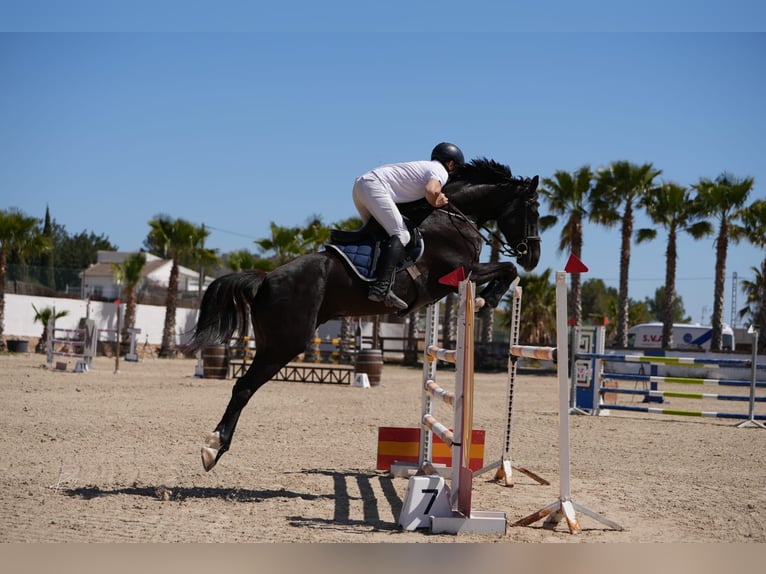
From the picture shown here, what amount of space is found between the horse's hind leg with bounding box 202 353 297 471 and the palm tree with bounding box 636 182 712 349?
33.1 m

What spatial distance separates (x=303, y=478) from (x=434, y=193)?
2632 millimetres

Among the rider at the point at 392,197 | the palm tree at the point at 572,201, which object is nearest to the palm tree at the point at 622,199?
the palm tree at the point at 572,201

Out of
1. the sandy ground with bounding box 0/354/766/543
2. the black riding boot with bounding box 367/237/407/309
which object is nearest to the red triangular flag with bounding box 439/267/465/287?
the black riding boot with bounding box 367/237/407/309

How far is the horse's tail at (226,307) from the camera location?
20.9ft

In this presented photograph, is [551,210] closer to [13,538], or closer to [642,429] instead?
[642,429]

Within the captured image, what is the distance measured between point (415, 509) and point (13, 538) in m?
2.24

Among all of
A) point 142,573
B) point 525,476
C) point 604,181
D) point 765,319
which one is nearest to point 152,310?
point 604,181

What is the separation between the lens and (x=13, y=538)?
427cm

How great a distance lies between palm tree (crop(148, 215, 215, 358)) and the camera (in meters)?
38.1

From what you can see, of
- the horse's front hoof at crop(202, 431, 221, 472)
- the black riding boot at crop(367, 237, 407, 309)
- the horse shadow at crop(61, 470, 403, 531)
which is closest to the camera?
the horse shadow at crop(61, 470, 403, 531)

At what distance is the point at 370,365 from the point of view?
22062 mm

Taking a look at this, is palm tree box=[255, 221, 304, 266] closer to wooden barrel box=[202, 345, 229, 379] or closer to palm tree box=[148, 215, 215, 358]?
palm tree box=[148, 215, 215, 358]

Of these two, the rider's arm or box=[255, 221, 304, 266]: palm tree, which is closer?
the rider's arm

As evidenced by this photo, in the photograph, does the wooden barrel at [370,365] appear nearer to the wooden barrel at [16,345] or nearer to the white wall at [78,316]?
the white wall at [78,316]
